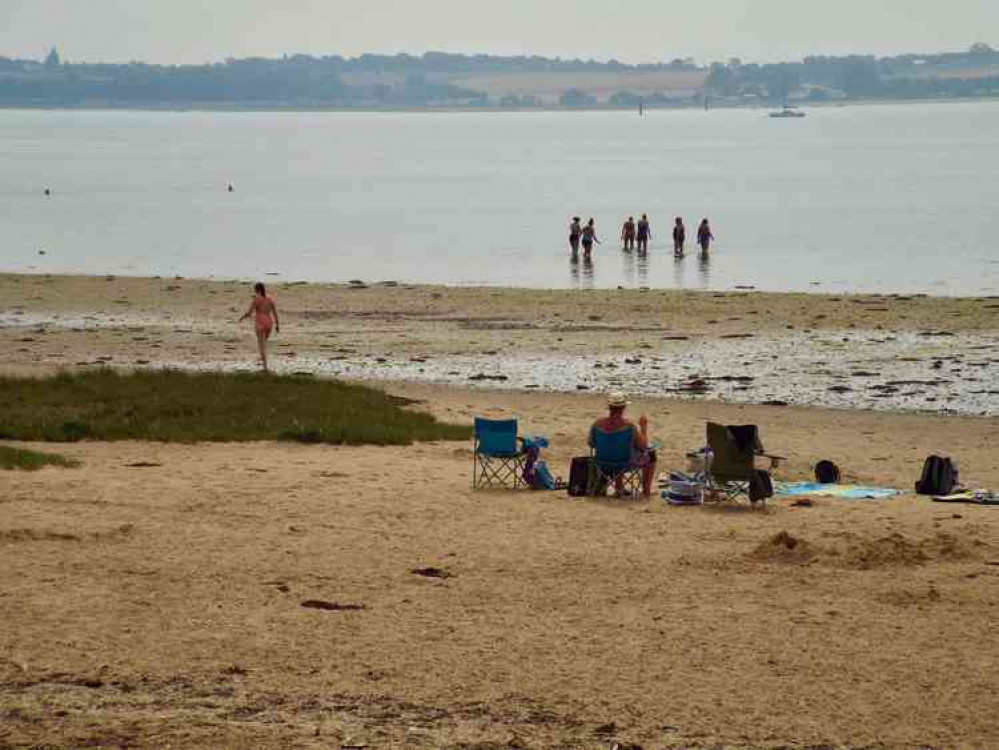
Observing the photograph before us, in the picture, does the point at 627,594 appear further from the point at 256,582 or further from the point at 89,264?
the point at 89,264

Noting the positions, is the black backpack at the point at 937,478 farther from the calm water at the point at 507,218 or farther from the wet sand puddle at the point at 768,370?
the calm water at the point at 507,218

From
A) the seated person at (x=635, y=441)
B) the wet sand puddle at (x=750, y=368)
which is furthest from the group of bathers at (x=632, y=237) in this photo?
the seated person at (x=635, y=441)

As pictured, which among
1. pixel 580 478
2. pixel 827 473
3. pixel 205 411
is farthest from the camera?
pixel 205 411

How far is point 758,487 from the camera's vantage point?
16.6m

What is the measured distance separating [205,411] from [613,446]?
6.37 meters

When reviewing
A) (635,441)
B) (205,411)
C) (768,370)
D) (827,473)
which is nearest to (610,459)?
(635,441)

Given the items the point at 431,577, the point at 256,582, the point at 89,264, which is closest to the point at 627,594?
the point at 431,577

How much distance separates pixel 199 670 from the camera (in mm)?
11484

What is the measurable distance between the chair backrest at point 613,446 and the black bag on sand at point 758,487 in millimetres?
1165

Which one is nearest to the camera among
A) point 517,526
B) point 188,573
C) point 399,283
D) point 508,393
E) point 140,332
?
point 188,573

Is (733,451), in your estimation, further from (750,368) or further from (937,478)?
(750,368)

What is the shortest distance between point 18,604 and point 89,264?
43635 mm

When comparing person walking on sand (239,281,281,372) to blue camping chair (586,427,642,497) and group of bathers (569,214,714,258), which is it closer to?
blue camping chair (586,427,642,497)

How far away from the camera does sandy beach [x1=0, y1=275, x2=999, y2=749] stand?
10664 millimetres
